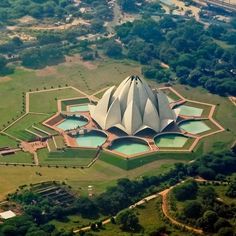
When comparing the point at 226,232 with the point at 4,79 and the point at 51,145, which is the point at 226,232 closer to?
the point at 51,145

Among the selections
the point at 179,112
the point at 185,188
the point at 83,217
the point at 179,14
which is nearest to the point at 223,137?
the point at 179,112

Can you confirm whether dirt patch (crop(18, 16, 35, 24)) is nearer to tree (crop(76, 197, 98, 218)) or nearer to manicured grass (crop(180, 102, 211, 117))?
manicured grass (crop(180, 102, 211, 117))

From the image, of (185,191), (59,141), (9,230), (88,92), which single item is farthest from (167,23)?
(9,230)

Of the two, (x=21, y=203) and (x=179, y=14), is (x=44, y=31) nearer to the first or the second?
(x=179, y=14)

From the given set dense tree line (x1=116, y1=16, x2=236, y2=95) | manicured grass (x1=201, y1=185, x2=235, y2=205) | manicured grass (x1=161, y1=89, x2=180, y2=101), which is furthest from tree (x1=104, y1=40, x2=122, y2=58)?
manicured grass (x1=201, y1=185, x2=235, y2=205)

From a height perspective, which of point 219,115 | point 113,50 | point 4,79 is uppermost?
point 219,115

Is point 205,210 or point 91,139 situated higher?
point 205,210

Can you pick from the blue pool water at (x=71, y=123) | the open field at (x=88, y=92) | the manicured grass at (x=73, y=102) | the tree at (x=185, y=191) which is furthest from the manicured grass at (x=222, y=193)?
the manicured grass at (x=73, y=102)

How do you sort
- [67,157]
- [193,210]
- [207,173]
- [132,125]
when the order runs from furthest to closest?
[132,125]
[67,157]
[207,173]
[193,210]
